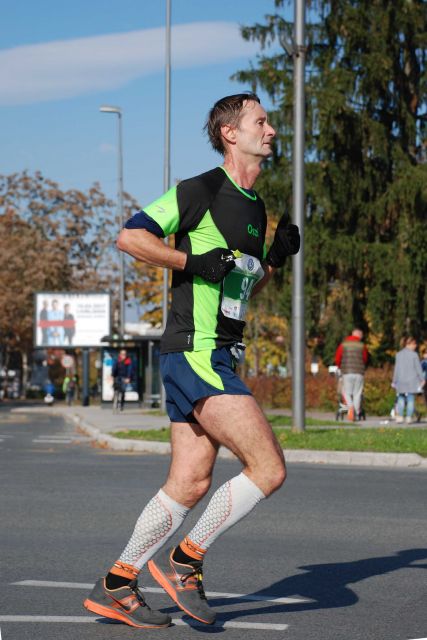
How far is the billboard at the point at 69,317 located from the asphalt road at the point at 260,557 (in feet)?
143

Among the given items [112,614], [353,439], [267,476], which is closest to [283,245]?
[267,476]

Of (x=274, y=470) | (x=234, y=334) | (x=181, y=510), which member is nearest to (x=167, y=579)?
(x=181, y=510)

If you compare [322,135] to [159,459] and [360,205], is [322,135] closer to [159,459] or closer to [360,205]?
[360,205]

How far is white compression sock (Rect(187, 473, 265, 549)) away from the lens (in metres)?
5.17

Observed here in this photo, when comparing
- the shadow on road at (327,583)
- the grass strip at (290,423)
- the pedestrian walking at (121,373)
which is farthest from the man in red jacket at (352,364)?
the shadow on road at (327,583)

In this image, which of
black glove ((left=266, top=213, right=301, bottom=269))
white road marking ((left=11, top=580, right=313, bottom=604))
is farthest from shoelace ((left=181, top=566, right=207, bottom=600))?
black glove ((left=266, top=213, right=301, bottom=269))

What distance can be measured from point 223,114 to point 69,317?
52263mm

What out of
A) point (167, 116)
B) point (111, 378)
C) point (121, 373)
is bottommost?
point (111, 378)

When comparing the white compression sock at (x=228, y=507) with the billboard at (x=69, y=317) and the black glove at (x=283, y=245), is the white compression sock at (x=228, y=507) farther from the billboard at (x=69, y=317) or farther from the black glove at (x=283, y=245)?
the billboard at (x=69, y=317)

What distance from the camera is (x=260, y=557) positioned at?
25.3 ft

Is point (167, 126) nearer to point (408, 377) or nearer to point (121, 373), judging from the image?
point (121, 373)

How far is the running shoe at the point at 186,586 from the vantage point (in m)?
5.29

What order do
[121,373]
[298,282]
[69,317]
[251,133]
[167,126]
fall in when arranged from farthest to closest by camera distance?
[69,317]
[121,373]
[167,126]
[298,282]
[251,133]

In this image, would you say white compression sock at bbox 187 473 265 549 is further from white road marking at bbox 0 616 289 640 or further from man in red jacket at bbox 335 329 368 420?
man in red jacket at bbox 335 329 368 420
